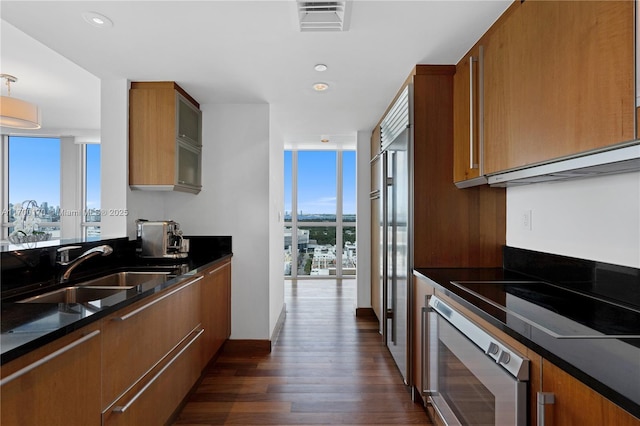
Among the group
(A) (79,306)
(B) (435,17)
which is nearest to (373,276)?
(B) (435,17)

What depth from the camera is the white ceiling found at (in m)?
1.75

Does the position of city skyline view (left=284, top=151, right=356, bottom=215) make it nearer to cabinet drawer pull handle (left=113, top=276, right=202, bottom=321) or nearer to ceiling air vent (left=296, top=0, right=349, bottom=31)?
cabinet drawer pull handle (left=113, top=276, right=202, bottom=321)

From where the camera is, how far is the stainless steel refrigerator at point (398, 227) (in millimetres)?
2395

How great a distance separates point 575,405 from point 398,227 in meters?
1.80

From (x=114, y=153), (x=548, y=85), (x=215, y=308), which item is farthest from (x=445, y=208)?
(x=114, y=153)

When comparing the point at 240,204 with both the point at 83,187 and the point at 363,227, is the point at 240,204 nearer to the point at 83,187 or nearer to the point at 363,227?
the point at 363,227

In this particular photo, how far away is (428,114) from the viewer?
2.37 m

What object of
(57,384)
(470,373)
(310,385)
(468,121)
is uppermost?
(468,121)

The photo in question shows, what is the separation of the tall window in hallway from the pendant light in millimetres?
3932

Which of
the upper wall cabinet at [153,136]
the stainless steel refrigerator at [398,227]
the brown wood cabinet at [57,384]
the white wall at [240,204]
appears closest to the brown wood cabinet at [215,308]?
the white wall at [240,204]

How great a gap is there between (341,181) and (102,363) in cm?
550

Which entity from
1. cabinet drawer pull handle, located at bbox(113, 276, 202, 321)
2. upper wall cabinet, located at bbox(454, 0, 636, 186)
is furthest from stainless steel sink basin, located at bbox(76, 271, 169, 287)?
upper wall cabinet, located at bbox(454, 0, 636, 186)

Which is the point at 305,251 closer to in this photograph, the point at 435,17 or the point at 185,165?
the point at 185,165

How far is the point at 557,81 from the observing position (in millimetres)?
1334
